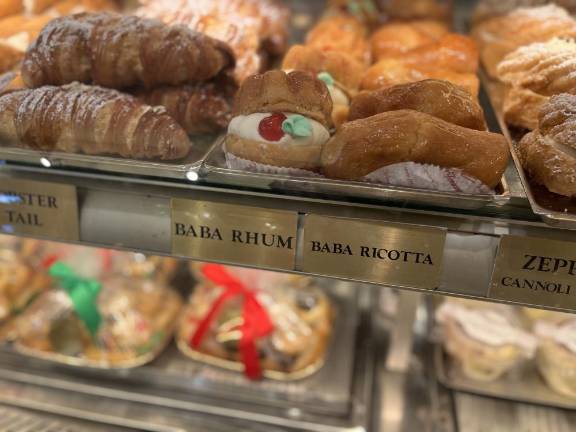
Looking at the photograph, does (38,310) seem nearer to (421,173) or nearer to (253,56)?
(253,56)

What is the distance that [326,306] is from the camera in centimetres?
179

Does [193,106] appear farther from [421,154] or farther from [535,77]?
[535,77]

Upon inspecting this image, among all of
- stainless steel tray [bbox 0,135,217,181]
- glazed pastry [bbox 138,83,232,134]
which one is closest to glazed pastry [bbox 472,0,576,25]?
glazed pastry [bbox 138,83,232,134]

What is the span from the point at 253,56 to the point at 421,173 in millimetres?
616

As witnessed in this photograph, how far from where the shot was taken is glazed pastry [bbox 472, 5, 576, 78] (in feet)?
4.54

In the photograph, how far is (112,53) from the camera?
114 cm

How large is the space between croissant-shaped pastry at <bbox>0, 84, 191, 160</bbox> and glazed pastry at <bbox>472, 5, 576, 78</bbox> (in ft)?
2.66

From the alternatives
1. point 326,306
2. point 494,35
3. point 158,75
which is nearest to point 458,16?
point 494,35

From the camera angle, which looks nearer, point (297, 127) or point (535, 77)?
point (297, 127)

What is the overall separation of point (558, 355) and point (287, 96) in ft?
3.30

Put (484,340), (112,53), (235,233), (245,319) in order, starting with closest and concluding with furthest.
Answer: (235,233) < (112,53) < (484,340) < (245,319)

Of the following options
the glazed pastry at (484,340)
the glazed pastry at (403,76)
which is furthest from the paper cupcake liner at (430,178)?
the glazed pastry at (484,340)

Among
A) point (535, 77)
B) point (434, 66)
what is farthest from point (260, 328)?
point (535, 77)

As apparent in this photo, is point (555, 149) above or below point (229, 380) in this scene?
above
